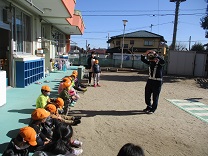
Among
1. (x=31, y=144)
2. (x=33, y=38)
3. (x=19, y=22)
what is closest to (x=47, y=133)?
(x=31, y=144)

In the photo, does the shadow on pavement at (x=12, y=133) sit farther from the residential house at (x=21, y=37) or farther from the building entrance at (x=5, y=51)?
the building entrance at (x=5, y=51)

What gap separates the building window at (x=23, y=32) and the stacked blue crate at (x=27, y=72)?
73 centimetres

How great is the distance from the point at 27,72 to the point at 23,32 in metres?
1.84

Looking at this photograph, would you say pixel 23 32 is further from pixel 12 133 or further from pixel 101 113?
pixel 12 133

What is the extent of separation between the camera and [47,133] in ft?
11.8

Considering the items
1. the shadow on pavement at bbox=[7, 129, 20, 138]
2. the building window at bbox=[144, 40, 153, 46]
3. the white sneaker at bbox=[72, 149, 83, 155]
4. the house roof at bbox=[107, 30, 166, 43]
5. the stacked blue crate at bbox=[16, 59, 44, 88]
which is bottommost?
the white sneaker at bbox=[72, 149, 83, 155]

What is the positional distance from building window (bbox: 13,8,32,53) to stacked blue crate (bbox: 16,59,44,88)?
28.6 inches

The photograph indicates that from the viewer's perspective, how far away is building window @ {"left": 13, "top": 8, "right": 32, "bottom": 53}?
836cm

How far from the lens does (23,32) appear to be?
9062 millimetres

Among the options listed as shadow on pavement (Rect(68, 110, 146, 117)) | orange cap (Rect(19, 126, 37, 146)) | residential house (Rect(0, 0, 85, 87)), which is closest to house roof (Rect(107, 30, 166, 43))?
residential house (Rect(0, 0, 85, 87))

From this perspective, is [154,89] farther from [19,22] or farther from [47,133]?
[19,22]

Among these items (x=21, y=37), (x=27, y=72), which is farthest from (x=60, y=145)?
(x=21, y=37)

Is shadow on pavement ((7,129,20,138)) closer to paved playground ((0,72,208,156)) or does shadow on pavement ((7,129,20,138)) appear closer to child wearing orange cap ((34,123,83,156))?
paved playground ((0,72,208,156))

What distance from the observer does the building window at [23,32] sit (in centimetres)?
836
